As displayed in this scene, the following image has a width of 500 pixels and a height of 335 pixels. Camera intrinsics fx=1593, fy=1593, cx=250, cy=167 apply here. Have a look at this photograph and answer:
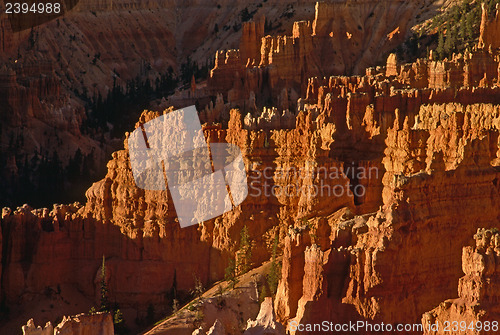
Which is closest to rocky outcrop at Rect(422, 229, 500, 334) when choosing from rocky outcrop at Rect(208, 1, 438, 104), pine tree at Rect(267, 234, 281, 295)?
pine tree at Rect(267, 234, 281, 295)

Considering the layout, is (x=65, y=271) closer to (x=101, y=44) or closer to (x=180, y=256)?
(x=180, y=256)

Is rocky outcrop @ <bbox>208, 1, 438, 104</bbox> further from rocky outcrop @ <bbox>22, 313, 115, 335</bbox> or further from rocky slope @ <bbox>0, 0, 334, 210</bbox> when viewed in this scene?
rocky outcrop @ <bbox>22, 313, 115, 335</bbox>

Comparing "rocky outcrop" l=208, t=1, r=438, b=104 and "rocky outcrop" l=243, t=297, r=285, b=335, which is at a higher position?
"rocky outcrop" l=208, t=1, r=438, b=104

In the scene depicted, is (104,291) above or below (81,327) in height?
above

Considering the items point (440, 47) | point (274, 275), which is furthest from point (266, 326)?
point (440, 47)

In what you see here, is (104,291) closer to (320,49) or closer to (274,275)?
(274,275)

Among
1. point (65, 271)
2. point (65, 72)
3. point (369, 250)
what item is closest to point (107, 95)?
point (65, 72)
